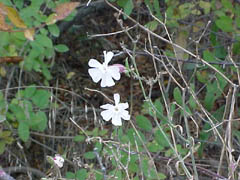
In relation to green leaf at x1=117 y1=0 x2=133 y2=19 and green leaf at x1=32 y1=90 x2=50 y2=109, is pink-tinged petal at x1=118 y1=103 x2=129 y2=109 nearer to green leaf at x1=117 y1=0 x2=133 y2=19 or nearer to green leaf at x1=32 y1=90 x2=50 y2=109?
green leaf at x1=117 y1=0 x2=133 y2=19

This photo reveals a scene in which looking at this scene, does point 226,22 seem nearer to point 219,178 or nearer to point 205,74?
point 205,74

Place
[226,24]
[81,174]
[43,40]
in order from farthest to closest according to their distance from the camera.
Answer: [43,40] < [226,24] < [81,174]

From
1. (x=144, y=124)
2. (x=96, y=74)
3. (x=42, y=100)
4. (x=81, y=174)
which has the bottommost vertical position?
(x=81, y=174)

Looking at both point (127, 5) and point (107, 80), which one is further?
point (127, 5)

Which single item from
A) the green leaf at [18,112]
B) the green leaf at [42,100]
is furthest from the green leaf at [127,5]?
the green leaf at [18,112]

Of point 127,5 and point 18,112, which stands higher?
point 127,5

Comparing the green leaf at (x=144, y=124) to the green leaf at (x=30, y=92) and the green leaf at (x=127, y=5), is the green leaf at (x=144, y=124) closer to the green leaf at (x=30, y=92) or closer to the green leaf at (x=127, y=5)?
the green leaf at (x=127, y=5)

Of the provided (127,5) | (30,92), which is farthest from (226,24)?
(30,92)

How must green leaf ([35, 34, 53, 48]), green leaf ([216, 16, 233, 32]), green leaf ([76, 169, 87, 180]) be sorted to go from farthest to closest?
green leaf ([35, 34, 53, 48])
green leaf ([216, 16, 233, 32])
green leaf ([76, 169, 87, 180])

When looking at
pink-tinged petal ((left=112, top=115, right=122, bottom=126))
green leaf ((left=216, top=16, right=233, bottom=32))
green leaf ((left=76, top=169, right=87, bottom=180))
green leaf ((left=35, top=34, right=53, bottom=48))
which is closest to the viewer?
pink-tinged petal ((left=112, top=115, right=122, bottom=126))

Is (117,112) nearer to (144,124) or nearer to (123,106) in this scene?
(123,106)

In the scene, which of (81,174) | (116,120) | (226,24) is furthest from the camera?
(226,24)

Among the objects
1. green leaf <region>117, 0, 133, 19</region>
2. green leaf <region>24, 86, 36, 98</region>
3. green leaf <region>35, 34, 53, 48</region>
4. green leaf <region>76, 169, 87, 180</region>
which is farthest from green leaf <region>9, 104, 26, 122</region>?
green leaf <region>117, 0, 133, 19</region>
